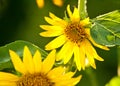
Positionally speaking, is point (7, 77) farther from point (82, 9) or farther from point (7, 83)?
point (82, 9)

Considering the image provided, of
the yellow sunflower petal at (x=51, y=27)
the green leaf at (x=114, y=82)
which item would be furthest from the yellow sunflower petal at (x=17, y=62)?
the green leaf at (x=114, y=82)

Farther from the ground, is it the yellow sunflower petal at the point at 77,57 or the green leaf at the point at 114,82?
the yellow sunflower petal at the point at 77,57

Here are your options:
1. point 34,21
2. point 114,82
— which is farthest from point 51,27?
point 34,21

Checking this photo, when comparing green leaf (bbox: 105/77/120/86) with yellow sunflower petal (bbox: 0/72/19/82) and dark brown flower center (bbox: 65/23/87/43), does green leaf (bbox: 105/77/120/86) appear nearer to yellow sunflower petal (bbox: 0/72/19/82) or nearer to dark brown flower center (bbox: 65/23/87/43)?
dark brown flower center (bbox: 65/23/87/43)

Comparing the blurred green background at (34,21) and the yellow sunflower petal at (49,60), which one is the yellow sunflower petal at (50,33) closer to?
the yellow sunflower petal at (49,60)

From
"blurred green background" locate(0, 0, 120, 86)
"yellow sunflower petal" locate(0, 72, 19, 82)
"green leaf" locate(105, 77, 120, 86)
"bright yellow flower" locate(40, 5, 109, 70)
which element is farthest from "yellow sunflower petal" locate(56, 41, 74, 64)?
"blurred green background" locate(0, 0, 120, 86)

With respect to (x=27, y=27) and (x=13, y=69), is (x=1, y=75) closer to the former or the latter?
(x=13, y=69)
